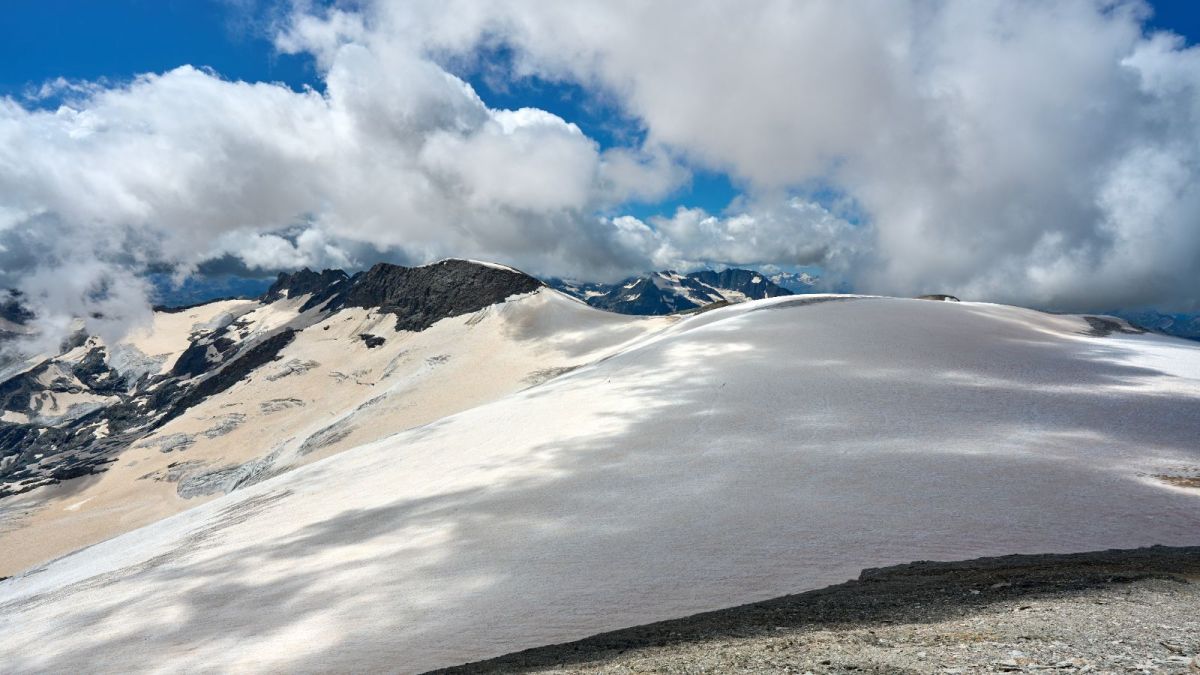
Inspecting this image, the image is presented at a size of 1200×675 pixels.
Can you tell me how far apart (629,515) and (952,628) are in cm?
781

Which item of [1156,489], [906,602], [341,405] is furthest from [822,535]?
[341,405]

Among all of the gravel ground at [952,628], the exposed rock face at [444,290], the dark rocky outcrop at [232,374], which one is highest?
the exposed rock face at [444,290]

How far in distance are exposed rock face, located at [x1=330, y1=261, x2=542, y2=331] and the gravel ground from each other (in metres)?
99.4

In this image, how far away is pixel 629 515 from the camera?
14484 millimetres

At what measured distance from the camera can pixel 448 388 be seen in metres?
73.9

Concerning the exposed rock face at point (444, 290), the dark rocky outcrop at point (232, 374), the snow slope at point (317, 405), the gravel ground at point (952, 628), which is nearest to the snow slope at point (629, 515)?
the gravel ground at point (952, 628)

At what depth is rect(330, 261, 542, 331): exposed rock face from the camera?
10956 centimetres

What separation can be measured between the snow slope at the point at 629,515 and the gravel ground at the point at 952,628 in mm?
701

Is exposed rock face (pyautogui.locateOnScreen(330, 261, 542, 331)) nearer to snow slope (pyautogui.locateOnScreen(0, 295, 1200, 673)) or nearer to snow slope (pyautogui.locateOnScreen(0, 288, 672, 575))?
snow slope (pyautogui.locateOnScreen(0, 288, 672, 575))

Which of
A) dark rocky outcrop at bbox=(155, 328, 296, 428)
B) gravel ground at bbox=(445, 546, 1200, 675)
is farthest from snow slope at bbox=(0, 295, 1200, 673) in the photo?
dark rocky outcrop at bbox=(155, 328, 296, 428)

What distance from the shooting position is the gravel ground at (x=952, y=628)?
22.5 ft

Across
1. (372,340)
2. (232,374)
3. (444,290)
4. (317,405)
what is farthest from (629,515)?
(232,374)

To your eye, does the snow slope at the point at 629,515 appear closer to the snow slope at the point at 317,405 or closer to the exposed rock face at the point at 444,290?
the snow slope at the point at 317,405

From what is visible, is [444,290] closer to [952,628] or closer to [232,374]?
[232,374]
